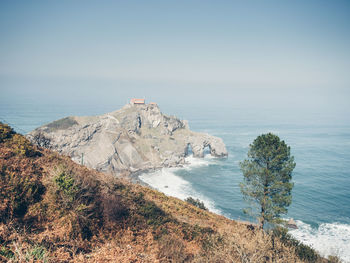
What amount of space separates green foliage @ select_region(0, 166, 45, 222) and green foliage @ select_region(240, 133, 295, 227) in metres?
21.6

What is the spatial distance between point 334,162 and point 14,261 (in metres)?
128

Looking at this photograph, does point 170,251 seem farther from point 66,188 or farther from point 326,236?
point 326,236

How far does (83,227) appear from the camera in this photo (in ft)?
38.5

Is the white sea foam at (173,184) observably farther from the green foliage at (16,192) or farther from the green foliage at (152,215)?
the green foliage at (16,192)

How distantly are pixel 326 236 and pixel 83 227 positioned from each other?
199ft

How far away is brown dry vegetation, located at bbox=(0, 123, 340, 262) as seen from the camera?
9516 mm

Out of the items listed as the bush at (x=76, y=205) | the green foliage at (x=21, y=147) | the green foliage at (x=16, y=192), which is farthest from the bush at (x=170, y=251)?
the green foliage at (x=21, y=147)

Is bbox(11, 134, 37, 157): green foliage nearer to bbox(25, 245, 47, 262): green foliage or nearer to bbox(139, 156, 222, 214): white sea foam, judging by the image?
bbox(25, 245, 47, 262): green foliage

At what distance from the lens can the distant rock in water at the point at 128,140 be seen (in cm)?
10488

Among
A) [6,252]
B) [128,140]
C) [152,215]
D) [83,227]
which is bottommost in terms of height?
[128,140]

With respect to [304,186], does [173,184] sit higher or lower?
lower

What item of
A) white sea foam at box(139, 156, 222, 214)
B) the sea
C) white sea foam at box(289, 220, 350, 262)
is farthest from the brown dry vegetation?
white sea foam at box(139, 156, 222, 214)

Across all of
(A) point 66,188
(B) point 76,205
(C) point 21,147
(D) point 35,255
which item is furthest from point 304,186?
(D) point 35,255

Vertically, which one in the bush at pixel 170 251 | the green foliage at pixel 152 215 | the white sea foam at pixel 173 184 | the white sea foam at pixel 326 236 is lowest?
the white sea foam at pixel 173 184
